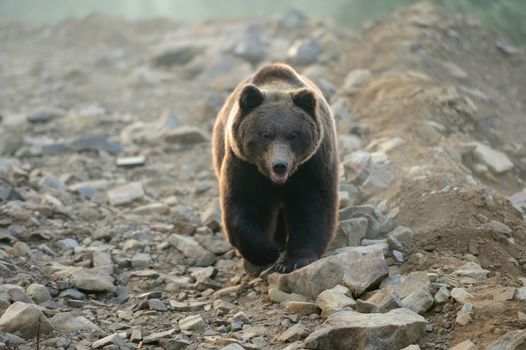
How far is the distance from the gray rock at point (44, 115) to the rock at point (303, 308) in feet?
23.5

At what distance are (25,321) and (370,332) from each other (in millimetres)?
1930

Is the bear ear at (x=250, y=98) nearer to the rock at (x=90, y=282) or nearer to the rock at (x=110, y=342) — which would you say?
the rock at (x=90, y=282)

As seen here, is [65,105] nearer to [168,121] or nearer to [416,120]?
[168,121]

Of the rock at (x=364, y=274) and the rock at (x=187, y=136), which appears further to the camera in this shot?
the rock at (x=187, y=136)

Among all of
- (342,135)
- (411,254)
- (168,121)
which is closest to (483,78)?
(342,135)

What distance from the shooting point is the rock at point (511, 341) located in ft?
12.1

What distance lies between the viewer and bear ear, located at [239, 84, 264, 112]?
5.43 meters

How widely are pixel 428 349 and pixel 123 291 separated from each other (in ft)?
7.56

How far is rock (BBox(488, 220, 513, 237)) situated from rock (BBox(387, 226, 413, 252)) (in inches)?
22.5

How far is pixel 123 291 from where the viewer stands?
546cm

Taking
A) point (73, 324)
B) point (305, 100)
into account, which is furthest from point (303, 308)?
point (305, 100)

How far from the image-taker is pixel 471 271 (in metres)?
4.89

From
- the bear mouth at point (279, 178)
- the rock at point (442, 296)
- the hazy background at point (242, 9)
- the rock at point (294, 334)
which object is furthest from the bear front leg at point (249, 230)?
the hazy background at point (242, 9)

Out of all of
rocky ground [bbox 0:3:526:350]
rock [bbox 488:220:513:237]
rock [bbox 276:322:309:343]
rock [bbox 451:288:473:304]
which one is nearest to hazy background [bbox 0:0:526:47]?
rocky ground [bbox 0:3:526:350]
